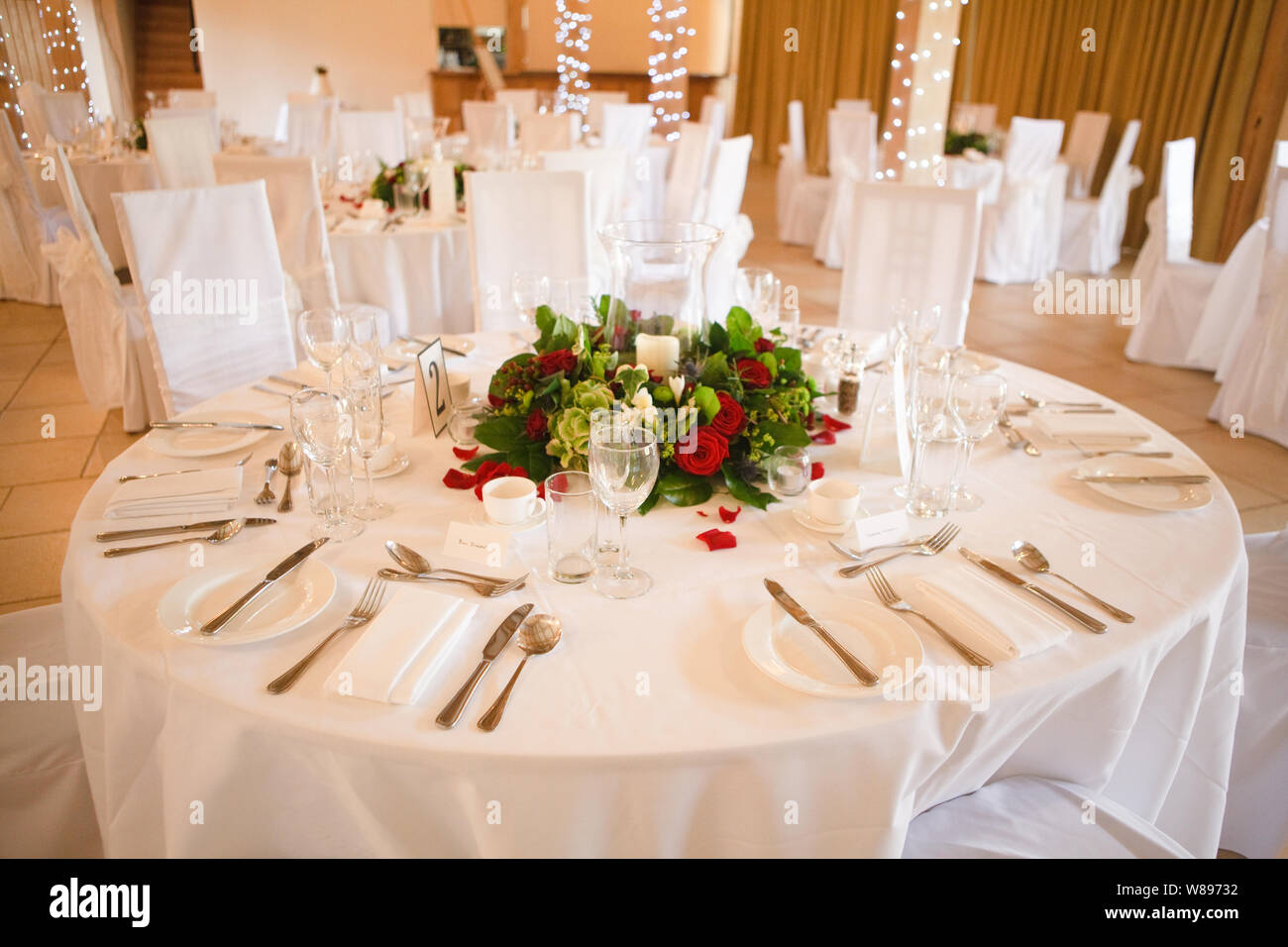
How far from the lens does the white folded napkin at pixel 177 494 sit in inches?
54.5

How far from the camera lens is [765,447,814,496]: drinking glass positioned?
150cm

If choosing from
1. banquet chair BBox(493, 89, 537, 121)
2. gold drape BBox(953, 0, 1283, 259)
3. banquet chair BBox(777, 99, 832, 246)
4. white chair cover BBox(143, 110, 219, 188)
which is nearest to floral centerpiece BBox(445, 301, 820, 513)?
white chair cover BBox(143, 110, 219, 188)

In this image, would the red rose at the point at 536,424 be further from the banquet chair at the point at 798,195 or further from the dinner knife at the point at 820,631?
the banquet chair at the point at 798,195

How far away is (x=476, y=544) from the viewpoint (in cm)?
131

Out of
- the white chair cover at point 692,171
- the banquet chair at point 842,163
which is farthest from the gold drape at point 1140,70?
the white chair cover at point 692,171

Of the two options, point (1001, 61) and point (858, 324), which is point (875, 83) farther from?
point (858, 324)

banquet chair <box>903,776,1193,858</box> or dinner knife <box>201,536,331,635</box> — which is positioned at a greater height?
dinner knife <box>201,536,331,635</box>

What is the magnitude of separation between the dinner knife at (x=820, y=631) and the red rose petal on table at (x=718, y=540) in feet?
0.35

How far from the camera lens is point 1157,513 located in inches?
56.9

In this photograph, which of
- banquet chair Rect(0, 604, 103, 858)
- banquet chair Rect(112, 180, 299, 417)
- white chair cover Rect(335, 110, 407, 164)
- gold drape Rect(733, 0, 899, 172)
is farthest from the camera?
gold drape Rect(733, 0, 899, 172)

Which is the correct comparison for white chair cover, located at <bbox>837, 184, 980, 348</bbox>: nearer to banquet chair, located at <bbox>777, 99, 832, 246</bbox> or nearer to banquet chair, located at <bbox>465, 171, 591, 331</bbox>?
banquet chair, located at <bbox>465, 171, 591, 331</bbox>

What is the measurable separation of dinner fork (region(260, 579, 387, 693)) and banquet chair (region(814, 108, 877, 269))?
5778 mm

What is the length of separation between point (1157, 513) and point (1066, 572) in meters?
0.30
